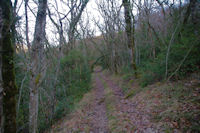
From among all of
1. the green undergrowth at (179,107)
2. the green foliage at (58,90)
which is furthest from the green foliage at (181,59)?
the green foliage at (58,90)

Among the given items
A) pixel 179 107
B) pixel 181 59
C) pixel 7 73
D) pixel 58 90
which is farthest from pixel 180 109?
pixel 58 90

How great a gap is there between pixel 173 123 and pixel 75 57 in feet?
33.6

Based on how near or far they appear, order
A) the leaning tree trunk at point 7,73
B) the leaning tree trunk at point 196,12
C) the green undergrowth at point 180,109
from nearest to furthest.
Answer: the green undergrowth at point 180,109 → the leaning tree trunk at point 7,73 → the leaning tree trunk at point 196,12

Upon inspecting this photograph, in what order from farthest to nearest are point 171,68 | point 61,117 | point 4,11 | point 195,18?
point 61,117 → point 171,68 → point 195,18 → point 4,11

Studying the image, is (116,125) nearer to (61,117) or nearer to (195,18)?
(61,117)

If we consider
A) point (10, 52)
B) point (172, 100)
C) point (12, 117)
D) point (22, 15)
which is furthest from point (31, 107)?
point (172, 100)

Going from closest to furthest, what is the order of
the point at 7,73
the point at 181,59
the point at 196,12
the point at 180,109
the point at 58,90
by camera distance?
the point at 180,109 < the point at 7,73 < the point at 196,12 < the point at 181,59 < the point at 58,90

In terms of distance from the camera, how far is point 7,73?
3832 mm

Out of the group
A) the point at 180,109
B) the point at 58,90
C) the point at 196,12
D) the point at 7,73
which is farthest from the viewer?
the point at 58,90

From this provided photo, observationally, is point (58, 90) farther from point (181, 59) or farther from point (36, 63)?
point (181, 59)

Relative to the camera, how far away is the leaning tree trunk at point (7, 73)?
12.0 feet

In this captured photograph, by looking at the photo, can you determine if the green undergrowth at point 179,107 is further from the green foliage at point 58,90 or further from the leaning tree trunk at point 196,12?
the green foliage at point 58,90

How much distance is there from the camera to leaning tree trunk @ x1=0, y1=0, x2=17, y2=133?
364 cm

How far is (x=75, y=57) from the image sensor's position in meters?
12.2
